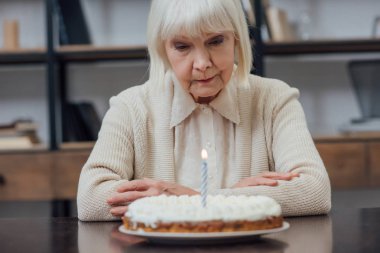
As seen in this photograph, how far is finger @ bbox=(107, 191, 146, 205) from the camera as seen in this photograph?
5.09ft

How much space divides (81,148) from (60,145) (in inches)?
4.7

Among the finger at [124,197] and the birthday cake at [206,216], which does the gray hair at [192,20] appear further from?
the birthday cake at [206,216]

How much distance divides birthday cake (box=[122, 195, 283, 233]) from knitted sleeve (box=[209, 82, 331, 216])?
439mm

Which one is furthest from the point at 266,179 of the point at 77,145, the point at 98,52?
the point at 98,52

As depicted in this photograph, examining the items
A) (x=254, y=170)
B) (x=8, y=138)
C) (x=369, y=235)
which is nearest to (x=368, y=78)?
(x=8, y=138)

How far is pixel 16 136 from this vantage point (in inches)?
140

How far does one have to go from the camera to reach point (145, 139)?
6.26 ft

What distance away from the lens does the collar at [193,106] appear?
1.90 meters

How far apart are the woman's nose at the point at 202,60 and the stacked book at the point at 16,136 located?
201cm

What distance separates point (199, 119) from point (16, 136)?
1.82 m

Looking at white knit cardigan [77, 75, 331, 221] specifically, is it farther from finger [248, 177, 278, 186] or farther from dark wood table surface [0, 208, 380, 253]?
dark wood table surface [0, 208, 380, 253]

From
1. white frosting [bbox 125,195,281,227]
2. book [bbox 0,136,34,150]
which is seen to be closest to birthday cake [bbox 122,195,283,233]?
white frosting [bbox 125,195,281,227]

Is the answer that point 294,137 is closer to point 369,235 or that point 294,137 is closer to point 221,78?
point 221,78

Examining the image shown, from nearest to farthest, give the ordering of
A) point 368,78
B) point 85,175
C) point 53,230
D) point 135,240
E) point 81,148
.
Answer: point 135,240, point 53,230, point 85,175, point 81,148, point 368,78
